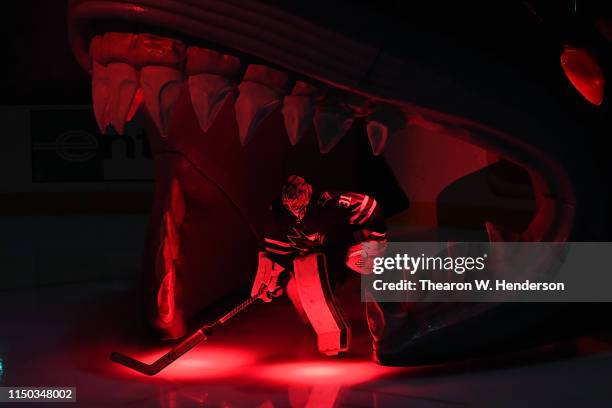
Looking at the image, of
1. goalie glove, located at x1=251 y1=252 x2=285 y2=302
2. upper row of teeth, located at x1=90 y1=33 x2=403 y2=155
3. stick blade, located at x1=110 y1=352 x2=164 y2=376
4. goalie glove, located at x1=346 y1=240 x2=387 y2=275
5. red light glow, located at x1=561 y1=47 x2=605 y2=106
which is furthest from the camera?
goalie glove, located at x1=251 y1=252 x2=285 y2=302

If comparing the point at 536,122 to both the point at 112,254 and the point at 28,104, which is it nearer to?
the point at 112,254

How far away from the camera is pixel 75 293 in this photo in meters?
3.65

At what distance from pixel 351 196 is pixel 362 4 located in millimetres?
681

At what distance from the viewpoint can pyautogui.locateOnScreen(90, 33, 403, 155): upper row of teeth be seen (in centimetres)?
192

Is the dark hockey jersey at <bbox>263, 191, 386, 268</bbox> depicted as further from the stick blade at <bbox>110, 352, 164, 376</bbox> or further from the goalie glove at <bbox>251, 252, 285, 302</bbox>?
→ the stick blade at <bbox>110, 352, 164, 376</bbox>

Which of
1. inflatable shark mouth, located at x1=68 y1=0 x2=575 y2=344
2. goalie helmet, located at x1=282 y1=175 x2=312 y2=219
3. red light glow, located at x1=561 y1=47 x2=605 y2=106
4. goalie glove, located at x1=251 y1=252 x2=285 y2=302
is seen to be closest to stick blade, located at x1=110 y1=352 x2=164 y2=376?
inflatable shark mouth, located at x1=68 y1=0 x2=575 y2=344

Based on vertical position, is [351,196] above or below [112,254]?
below

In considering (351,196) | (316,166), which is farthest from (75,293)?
(351,196)

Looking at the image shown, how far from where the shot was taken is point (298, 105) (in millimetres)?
1953

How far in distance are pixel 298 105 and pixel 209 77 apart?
23 cm

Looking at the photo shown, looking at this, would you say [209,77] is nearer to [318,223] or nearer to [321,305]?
[318,223]

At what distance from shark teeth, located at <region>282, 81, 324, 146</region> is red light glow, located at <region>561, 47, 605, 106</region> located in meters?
0.66

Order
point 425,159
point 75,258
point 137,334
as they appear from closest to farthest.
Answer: point 137,334 < point 75,258 < point 425,159

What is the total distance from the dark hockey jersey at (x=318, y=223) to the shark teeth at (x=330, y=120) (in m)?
0.41
